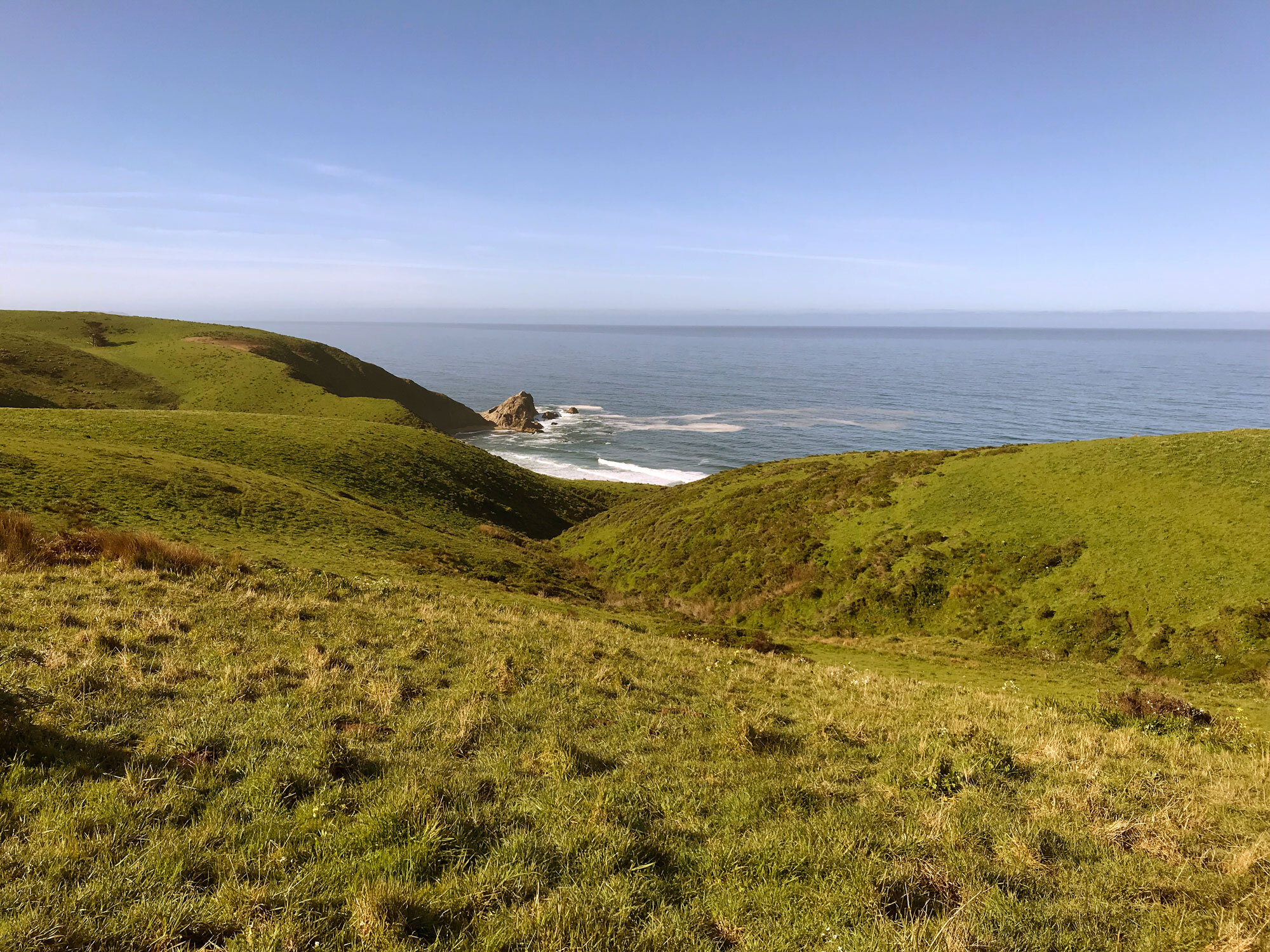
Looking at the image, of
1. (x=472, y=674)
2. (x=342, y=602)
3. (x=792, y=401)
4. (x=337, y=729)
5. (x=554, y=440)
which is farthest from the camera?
(x=792, y=401)

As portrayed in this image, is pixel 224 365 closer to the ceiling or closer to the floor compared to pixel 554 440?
closer to the ceiling

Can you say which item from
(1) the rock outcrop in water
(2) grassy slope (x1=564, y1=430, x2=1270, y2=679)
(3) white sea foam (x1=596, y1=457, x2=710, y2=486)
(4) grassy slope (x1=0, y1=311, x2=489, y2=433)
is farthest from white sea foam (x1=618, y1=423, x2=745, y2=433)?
(2) grassy slope (x1=564, y1=430, x2=1270, y2=679)

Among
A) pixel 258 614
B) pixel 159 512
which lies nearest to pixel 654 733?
pixel 258 614

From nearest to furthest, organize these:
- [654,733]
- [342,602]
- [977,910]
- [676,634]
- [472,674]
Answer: [977,910] → [654,733] → [472,674] → [342,602] → [676,634]

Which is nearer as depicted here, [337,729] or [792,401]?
[337,729]

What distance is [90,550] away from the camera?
61.4 ft

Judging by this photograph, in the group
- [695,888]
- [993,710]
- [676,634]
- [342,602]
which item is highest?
[695,888]

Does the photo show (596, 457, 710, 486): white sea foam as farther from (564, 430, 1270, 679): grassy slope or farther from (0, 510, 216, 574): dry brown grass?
(0, 510, 216, 574): dry brown grass

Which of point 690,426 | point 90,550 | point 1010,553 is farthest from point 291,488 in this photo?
point 690,426

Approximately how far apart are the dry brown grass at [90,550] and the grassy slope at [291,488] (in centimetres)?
550

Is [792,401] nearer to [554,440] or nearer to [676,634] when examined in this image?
[554,440]

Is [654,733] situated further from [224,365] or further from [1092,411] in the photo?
[1092,411]

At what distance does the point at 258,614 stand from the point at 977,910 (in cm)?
1660

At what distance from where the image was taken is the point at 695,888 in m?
6.33
